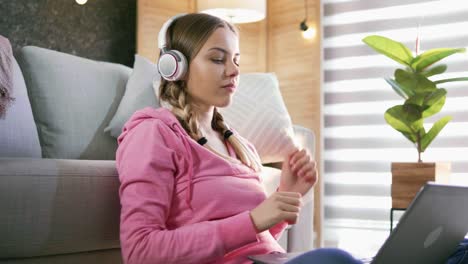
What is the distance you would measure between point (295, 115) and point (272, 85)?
1220 millimetres

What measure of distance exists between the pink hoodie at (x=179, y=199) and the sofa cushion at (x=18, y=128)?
1.67 ft

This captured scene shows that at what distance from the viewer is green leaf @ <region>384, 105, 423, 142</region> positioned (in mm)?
2455

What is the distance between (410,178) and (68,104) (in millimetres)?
1355

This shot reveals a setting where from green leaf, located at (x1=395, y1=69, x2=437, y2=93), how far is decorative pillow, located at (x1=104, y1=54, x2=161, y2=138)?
1.00 meters

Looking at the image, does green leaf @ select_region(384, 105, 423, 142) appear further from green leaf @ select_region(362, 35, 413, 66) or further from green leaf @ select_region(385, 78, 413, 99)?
green leaf @ select_region(362, 35, 413, 66)

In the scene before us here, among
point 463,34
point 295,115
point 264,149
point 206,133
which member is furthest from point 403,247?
point 295,115

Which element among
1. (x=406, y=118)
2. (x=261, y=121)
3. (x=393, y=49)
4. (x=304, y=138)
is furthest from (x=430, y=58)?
(x=261, y=121)

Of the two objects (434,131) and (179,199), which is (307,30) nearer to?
(434,131)

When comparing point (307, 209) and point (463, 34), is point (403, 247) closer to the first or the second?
point (307, 209)

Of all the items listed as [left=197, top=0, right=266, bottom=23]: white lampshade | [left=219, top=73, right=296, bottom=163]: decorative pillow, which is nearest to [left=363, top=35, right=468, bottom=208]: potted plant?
[left=219, top=73, right=296, bottom=163]: decorative pillow

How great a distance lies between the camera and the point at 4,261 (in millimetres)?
1270

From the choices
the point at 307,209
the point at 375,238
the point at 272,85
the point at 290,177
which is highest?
the point at 272,85

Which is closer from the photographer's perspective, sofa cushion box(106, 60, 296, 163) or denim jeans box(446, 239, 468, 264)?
denim jeans box(446, 239, 468, 264)

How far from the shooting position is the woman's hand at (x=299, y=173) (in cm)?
123
